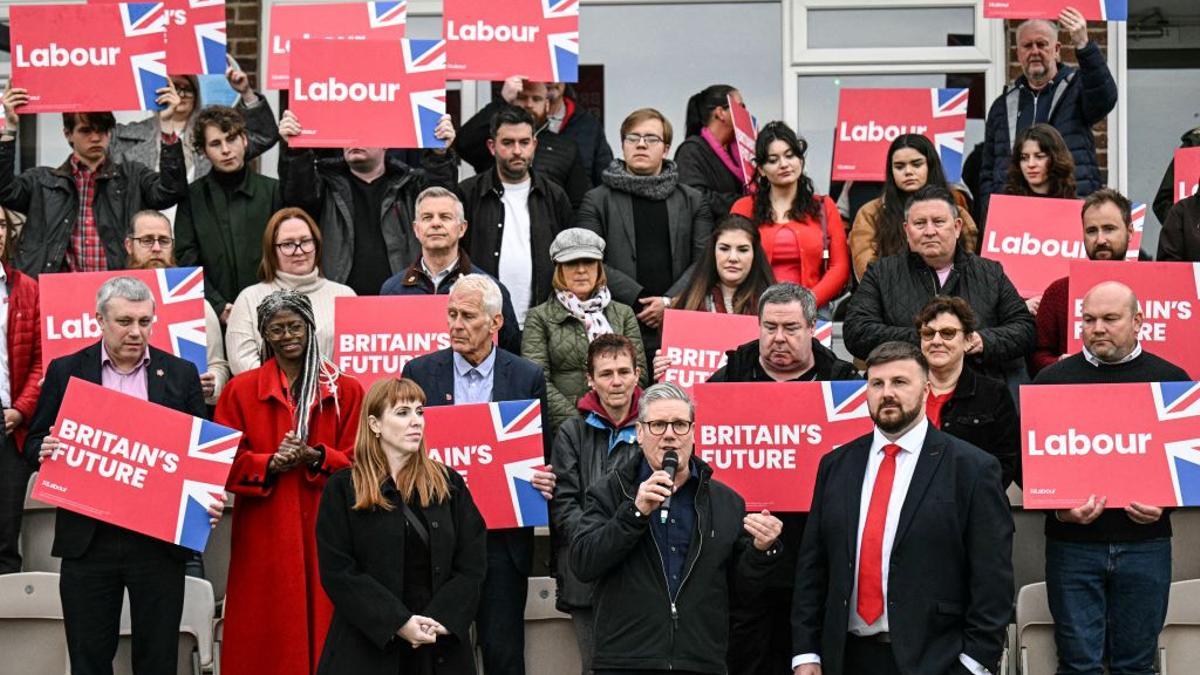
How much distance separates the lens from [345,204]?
34.3 feet

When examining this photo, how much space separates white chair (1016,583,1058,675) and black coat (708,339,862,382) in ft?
4.06

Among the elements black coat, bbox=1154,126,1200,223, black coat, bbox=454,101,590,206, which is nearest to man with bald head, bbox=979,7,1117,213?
black coat, bbox=1154,126,1200,223

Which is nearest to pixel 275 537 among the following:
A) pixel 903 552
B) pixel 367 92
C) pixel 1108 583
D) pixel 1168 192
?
pixel 903 552

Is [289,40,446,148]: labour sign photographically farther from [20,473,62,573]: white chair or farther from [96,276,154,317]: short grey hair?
[20,473,62,573]: white chair

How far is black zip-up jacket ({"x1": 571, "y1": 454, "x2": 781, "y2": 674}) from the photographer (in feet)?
24.6

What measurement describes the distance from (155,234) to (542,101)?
2.55 meters

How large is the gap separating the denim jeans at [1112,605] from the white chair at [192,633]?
3.73 m

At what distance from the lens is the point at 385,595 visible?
24.1 ft

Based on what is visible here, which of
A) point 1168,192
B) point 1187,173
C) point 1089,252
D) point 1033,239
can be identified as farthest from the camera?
point 1168,192

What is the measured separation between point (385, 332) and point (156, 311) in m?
1.12

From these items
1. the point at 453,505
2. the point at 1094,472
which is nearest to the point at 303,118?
the point at 453,505

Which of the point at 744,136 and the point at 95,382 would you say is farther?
the point at 744,136

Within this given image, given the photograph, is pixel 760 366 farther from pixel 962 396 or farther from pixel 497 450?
pixel 497 450

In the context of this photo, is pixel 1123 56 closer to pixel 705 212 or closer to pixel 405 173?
pixel 705 212
